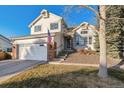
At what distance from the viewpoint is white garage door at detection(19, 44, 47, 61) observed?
19717 mm

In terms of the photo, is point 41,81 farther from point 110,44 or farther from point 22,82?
point 110,44

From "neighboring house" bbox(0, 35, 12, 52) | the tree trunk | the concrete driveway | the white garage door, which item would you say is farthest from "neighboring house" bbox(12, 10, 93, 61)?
the tree trunk

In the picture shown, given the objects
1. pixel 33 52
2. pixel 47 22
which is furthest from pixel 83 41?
pixel 33 52

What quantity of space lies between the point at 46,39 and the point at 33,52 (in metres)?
2.12

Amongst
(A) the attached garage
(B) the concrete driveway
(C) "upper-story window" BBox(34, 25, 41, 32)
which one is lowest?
(B) the concrete driveway

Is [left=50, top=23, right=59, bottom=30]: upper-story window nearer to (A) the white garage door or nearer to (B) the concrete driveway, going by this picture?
(A) the white garage door

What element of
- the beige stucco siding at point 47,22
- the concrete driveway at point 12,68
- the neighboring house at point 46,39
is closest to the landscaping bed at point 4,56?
the neighboring house at point 46,39

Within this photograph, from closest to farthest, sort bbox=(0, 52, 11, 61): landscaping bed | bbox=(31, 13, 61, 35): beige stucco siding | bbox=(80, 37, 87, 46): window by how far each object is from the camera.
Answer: bbox=(0, 52, 11, 61): landscaping bed, bbox=(31, 13, 61, 35): beige stucco siding, bbox=(80, 37, 87, 46): window

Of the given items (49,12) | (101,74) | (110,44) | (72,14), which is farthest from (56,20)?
(101,74)

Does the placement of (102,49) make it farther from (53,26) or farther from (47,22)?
(47,22)

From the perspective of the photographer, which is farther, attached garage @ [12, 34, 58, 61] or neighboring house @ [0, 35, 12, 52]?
neighboring house @ [0, 35, 12, 52]

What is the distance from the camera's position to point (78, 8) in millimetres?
11594

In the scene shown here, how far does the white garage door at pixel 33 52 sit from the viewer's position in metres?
19.7

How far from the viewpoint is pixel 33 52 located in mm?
20406
